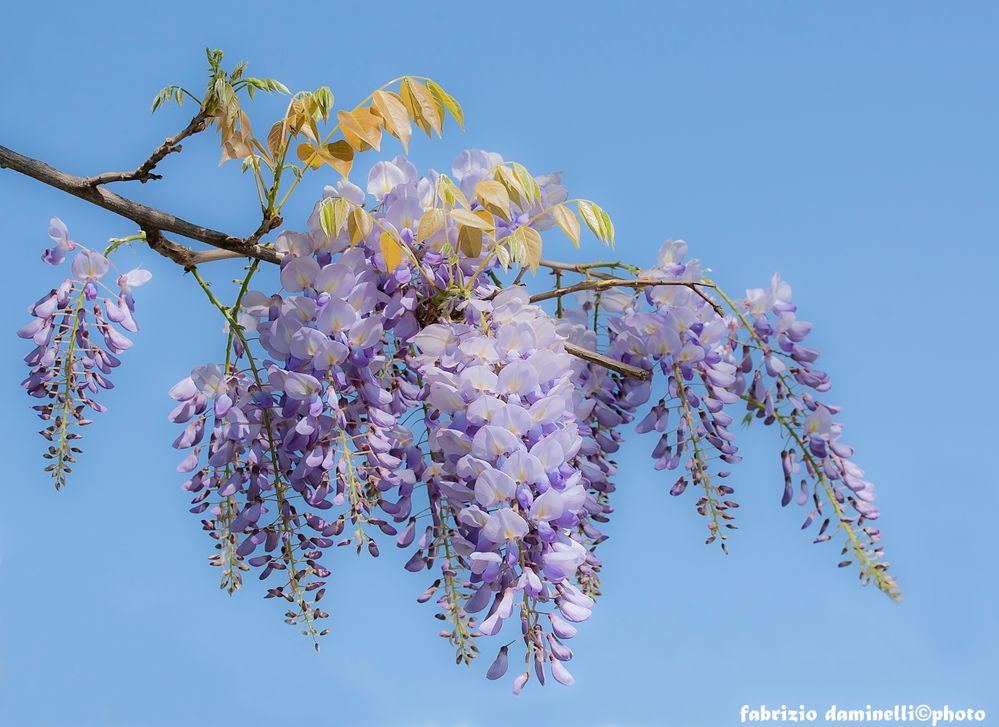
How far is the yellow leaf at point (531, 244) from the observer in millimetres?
1318

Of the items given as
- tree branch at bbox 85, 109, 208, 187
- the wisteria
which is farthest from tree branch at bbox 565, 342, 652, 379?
tree branch at bbox 85, 109, 208, 187

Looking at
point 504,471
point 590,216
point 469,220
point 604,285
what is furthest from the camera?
point 604,285

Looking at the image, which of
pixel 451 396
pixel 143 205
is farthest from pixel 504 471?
pixel 143 205

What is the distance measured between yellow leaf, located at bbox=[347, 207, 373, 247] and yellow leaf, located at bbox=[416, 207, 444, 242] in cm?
7

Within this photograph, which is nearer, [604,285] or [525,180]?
[525,180]

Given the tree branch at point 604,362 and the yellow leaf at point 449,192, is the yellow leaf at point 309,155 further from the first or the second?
the tree branch at point 604,362

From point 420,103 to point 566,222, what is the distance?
0.81 feet

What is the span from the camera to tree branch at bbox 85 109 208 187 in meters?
1.29

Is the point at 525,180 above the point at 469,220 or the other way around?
above

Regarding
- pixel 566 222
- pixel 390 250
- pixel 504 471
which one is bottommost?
pixel 504 471

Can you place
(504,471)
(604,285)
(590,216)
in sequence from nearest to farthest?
(504,471) < (590,216) < (604,285)

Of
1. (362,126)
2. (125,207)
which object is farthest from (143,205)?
(362,126)

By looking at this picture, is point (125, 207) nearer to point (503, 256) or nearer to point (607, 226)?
point (503, 256)

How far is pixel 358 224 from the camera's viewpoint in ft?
4.24
